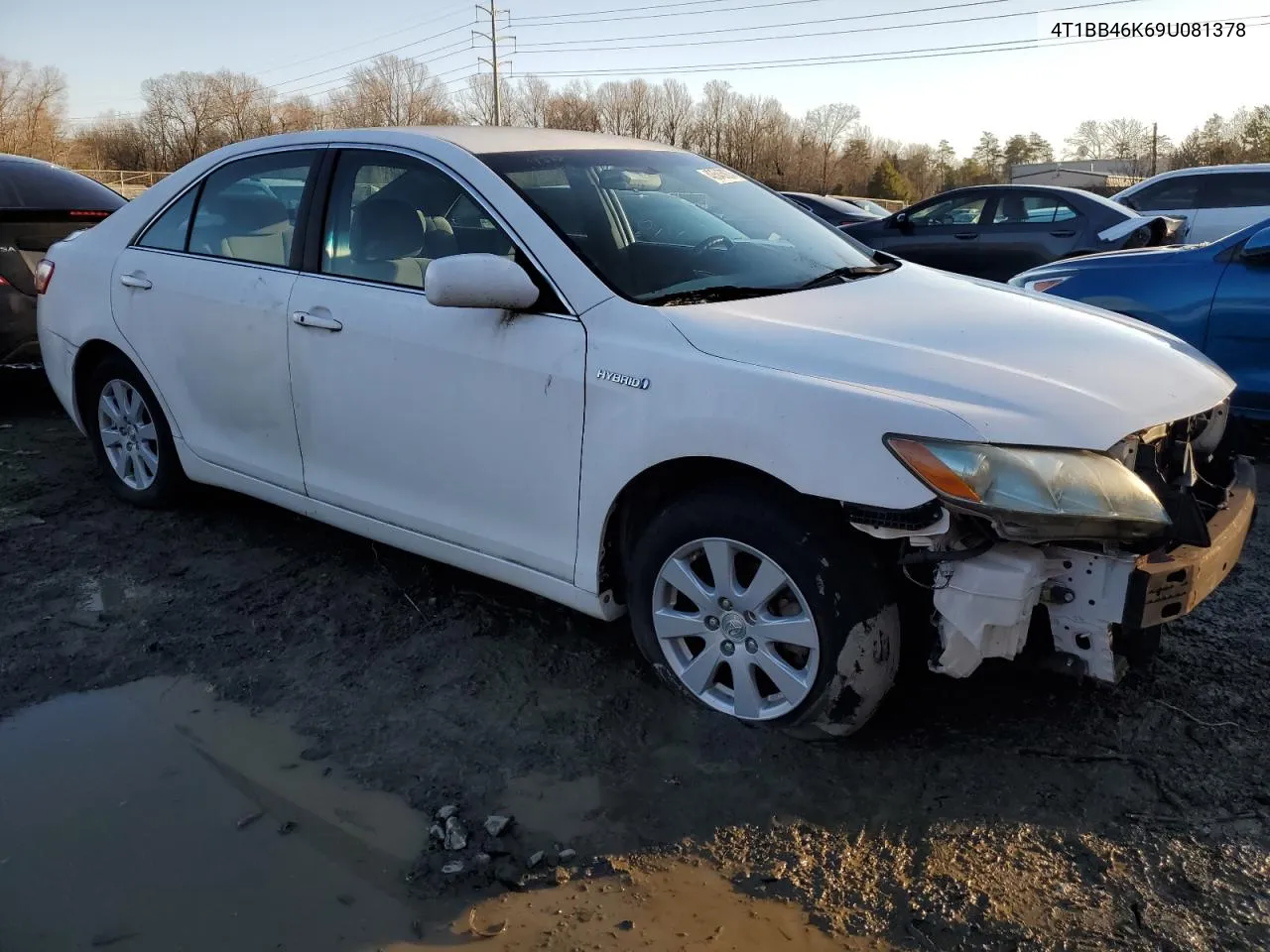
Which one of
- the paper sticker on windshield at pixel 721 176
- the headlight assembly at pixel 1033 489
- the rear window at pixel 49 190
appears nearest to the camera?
the headlight assembly at pixel 1033 489

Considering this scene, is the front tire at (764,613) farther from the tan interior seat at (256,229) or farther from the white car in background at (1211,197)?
the white car in background at (1211,197)

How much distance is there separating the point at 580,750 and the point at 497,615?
A: 0.91m

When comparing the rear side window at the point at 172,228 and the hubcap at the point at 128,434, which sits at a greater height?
the rear side window at the point at 172,228

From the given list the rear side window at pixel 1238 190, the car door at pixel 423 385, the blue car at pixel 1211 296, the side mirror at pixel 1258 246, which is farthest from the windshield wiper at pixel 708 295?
the rear side window at pixel 1238 190

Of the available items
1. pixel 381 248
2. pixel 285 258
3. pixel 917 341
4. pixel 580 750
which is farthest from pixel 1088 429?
pixel 285 258

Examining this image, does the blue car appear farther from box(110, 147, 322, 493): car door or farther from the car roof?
box(110, 147, 322, 493): car door

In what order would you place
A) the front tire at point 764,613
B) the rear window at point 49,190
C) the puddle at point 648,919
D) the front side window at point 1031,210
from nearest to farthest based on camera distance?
the puddle at point 648,919 → the front tire at point 764,613 → the rear window at point 49,190 → the front side window at point 1031,210

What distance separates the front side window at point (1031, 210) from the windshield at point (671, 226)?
8.09 m

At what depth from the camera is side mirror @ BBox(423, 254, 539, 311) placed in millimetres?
2938

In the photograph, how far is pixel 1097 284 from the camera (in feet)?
19.1

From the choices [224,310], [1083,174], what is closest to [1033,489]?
[224,310]

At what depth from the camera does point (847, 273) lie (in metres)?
3.52

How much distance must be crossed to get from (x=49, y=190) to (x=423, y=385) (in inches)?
193

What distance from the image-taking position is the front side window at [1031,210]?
35.9ft
